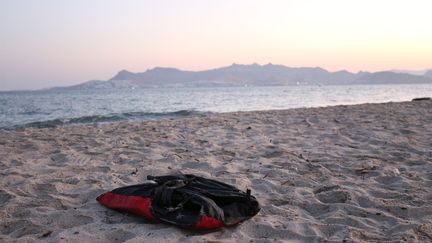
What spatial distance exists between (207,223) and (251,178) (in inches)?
63.2

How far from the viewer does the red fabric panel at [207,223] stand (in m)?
2.97

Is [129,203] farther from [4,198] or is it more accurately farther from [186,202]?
[4,198]

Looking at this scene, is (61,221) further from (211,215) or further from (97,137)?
(97,137)

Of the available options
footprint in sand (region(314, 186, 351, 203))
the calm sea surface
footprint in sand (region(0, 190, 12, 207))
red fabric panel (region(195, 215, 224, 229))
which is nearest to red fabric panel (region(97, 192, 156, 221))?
red fabric panel (region(195, 215, 224, 229))

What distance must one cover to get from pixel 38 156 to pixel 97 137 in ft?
6.73

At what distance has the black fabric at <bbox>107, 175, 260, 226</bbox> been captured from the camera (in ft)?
10.1

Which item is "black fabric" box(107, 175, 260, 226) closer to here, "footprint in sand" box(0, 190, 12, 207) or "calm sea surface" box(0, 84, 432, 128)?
"footprint in sand" box(0, 190, 12, 207)

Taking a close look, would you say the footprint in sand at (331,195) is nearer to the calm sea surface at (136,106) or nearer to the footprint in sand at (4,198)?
the footprint in sand at (4,198)

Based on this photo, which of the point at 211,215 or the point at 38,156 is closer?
the point at 211,215

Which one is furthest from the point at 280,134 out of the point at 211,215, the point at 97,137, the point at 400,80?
the point at 400,80

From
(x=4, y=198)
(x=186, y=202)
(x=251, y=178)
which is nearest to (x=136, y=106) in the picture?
(x=251, y=178)

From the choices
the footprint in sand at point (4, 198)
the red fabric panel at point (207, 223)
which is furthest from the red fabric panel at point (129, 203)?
the footprint in sand at point (4, 198)

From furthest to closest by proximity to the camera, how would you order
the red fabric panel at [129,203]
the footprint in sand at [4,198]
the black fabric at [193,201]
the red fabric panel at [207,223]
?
the footprint in sand at [4,198], the red fabric panel at [129,203], the black fabric at [193,201], the red fabric panel at [207,223]

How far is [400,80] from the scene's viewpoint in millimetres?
177250
